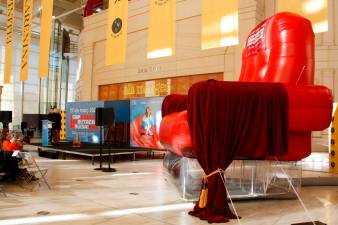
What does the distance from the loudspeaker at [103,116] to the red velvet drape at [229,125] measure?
351 centimetres

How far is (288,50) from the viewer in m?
3.68

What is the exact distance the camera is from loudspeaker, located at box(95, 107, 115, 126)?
6.36 metres

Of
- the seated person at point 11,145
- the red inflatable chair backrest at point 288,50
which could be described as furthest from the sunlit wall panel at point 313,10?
the seated person at point 11,145

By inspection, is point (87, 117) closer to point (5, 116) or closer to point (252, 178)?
point (5, 116)

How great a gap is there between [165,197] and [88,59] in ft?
37.2

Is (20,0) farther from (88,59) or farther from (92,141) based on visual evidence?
(92,141)

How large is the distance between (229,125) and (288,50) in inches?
47.5

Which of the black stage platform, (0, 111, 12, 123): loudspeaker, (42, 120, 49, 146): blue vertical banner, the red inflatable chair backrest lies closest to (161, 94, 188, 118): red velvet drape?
the red inflatable chair backrest

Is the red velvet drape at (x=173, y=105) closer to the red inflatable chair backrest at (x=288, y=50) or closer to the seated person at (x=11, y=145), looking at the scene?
the red inflatable chair backrest at (x=288, y=50)

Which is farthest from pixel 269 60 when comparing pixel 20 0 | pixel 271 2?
pixel 20 0

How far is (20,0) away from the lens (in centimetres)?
1688

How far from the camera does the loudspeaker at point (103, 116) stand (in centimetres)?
636

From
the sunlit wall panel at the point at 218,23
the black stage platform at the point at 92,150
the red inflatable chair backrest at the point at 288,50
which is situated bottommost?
the black stage platform at the point at 92,150

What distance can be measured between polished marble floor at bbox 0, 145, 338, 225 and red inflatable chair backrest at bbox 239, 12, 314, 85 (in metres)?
1.33
